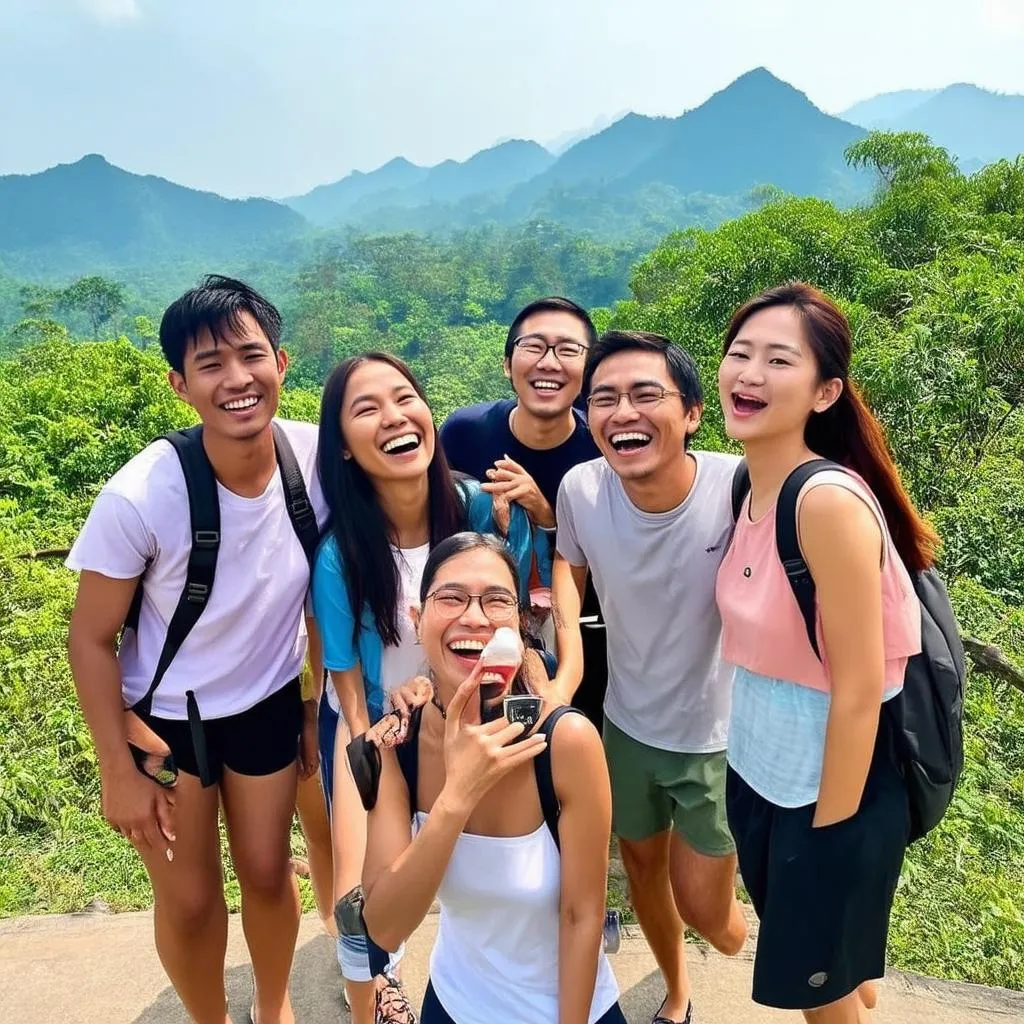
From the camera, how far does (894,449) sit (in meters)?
5.87

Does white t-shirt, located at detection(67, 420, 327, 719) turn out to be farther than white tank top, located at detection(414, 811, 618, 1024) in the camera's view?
Yes

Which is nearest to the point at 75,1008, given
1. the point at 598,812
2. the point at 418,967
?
the point at 418,967

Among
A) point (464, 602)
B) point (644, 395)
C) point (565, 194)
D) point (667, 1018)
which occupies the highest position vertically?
point (565, 194)

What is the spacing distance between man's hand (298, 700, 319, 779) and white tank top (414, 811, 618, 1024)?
0.74 m

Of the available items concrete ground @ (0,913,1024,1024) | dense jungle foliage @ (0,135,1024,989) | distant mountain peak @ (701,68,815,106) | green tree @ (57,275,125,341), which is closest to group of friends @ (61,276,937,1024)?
concrete ground @ (0,913,1024,1024)

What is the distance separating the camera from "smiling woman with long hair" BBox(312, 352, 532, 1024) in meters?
1.88

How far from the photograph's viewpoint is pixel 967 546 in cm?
533

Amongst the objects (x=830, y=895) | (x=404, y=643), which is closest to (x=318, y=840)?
(x=404, y=643)

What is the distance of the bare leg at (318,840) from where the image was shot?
2.46 metres

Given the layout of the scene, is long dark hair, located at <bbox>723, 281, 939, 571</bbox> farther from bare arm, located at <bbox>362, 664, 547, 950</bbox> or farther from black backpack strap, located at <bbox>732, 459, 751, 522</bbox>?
bare arm, located at <bbox>362, 664, 547, 950</bbox>

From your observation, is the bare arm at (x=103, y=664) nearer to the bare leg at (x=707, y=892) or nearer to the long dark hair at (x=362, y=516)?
the long dark hair at (x=362, y=516)

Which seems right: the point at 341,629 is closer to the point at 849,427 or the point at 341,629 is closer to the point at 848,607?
the point at 848,607

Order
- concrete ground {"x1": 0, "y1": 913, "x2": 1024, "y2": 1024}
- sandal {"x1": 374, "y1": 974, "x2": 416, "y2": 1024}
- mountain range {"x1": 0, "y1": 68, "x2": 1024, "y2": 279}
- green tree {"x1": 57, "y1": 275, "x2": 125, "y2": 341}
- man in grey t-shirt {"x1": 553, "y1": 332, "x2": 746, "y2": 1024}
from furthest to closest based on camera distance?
mountain range {"x1": 0, "y1": 68, "x2": 1024, "y2": 279}
green tree {"x1": 57, "y1": 275, "x2": 125, "y2": 341}
concrete ground {"x1": 0, "y1": 913, "x2": 1024, "y2": 1024}
sandal {"x1": 374, "y1": 974, "x2": 416, "y2": 1024}
man in grey t-shirt {"x1": 553, "y1": 332, "x2": 746, "y2": 1024}

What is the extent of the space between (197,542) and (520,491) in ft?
2.63
